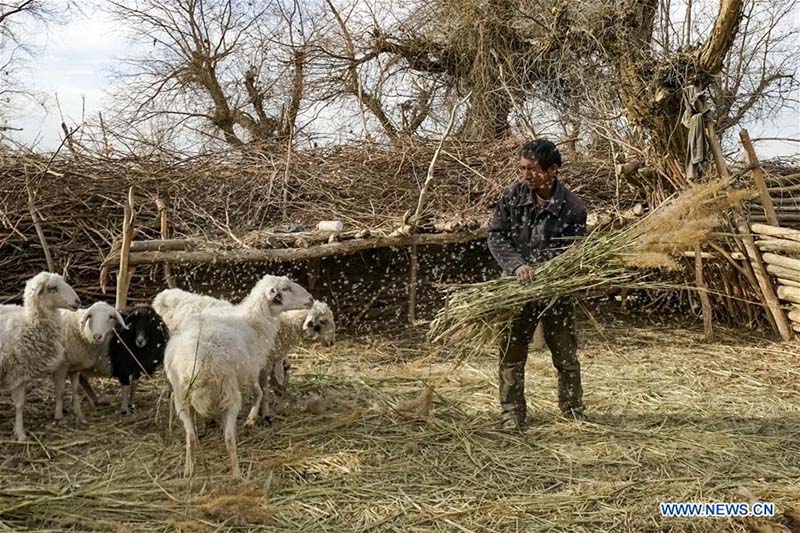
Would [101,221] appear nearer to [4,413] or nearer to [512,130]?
[4,413]

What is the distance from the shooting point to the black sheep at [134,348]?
6188mm

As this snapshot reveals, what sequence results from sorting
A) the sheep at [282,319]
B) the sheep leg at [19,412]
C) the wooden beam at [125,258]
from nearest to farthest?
the sheep leg at [19,412] < the sheep at [282,319] < the wooden beam at [125,258]

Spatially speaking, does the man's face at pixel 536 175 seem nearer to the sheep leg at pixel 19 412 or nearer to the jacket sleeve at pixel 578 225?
the jacket sleeve at pixel 578 225

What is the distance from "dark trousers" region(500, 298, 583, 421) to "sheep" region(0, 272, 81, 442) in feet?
12.1

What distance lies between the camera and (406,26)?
1623cm

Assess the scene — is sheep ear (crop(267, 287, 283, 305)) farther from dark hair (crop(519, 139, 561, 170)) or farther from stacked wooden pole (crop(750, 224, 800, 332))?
stacked wooden pole (crop(750, 224, 800, 332))

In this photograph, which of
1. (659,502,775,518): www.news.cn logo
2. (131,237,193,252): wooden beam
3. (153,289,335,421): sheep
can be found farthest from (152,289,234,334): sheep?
(659,502,775,518): www.news.cn logo

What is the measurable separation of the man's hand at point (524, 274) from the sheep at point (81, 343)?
338 centimetres

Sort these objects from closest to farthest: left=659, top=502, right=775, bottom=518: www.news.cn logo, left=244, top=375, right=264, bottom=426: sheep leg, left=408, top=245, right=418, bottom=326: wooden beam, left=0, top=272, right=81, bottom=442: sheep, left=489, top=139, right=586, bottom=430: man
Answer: left=659, top=502, right=775, bottom=518: www.news.cn logo < left=489, top=139, right=586, bottom=430: man < left=0, top=272, right=81, bottom=442: sheep < left=244, top=375, right=264, bottom=426: sheep leg < left=408, top=245, right=418, bottom=326: wooden beam

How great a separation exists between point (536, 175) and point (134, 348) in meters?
3.87

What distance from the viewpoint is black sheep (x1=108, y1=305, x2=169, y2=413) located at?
244 inches

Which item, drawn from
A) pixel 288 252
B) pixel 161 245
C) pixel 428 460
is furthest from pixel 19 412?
pixel 288 252

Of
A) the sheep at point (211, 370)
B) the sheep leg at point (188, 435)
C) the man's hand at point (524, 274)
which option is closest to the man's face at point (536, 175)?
the man's hand at point (524, 274)

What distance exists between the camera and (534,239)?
521 cm
